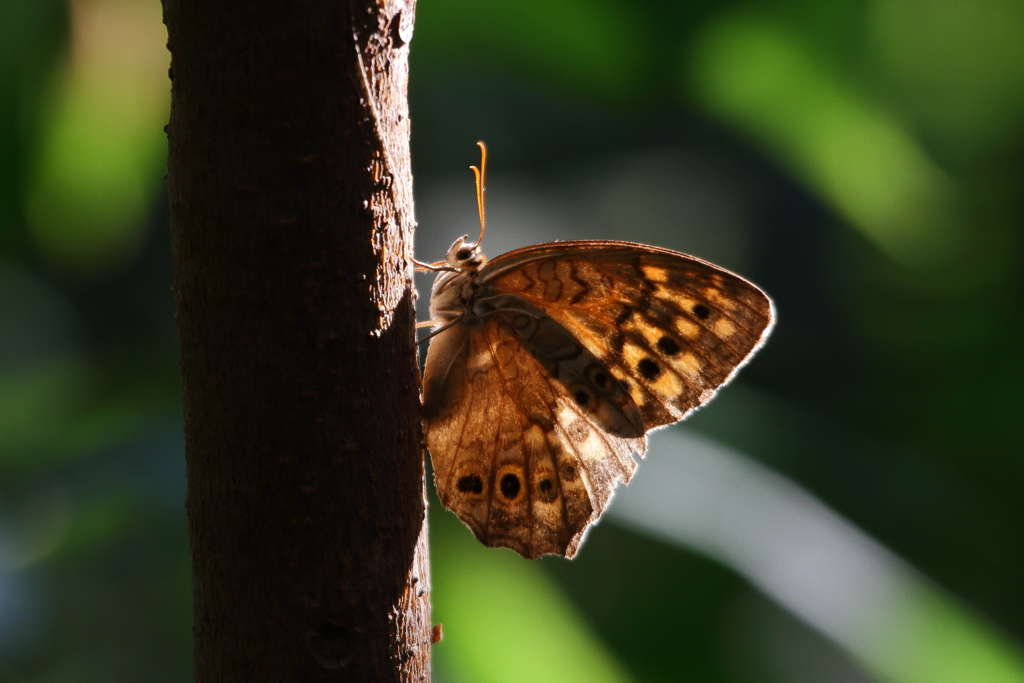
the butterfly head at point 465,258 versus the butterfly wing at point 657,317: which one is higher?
the butterfly head at point 465,258

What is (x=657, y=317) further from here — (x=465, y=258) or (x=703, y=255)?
(x=703, y=255)

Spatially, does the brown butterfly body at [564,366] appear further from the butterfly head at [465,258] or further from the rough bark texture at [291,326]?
the rough bark texture at [291,326]

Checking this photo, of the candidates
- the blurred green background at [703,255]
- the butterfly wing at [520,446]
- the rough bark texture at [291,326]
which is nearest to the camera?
the rough bark texture at [291,326]

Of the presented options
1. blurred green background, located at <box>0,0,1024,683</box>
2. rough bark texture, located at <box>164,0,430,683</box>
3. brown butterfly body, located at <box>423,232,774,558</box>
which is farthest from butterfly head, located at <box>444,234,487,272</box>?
blurred green background, located at <box>0,0,1024,683</box>

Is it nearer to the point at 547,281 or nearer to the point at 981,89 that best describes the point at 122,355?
the point at 547,281

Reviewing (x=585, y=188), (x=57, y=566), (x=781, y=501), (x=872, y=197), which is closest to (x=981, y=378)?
(x=872, y=197)

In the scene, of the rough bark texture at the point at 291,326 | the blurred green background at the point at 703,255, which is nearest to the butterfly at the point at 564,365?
the rough bark texture at the point at 291,326

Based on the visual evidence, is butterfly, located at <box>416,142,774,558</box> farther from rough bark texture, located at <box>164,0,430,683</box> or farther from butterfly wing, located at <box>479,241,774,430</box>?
rough bark texture, located at <box>164,0,430,683</box>
